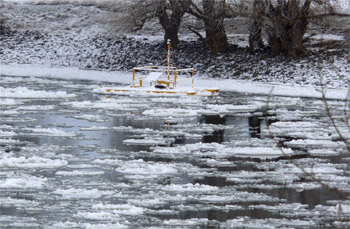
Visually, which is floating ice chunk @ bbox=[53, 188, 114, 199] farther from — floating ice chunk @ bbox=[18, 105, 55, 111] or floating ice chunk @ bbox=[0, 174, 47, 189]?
floating ice chunk @ bbox=[18, 105, 55, 111]

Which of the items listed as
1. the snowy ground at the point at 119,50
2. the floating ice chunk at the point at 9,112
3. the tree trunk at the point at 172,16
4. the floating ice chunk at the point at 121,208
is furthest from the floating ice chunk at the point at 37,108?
the tree trunk at the point at 172,16

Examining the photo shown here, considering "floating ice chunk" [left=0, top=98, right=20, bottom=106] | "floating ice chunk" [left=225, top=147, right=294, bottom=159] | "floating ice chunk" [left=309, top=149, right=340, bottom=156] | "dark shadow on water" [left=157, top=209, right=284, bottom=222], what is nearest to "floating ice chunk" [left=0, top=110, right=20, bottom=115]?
"floating ice chunk" [left=0, top=98, right=20, bottom=106]

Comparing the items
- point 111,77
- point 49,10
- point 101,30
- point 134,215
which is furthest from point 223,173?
point 49,10

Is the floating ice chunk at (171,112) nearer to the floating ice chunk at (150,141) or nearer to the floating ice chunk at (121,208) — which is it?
the floating ice chunk at (150,141)

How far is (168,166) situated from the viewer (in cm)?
1199

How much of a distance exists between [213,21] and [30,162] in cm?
2240

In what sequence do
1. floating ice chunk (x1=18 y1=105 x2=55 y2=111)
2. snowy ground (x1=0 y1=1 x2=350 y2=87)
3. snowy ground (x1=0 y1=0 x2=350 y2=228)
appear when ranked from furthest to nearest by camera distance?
snowy ground (x1=0 y1=1 x2=350 y2=87) < floating ice chunk (x1=18 y1=105 x2=55 y2=111) < snowy ground (x1=0 y1=0 x2=350 y2=228)

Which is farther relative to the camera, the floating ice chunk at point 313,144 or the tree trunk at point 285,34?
the tree trunk at point 285,34

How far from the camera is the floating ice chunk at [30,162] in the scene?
1172cm

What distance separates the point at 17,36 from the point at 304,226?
1408 inches

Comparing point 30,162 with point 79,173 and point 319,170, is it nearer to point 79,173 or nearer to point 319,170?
point 79,173

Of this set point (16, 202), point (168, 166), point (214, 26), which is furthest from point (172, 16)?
point (16, 202)

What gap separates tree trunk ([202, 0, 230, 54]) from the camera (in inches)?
1298

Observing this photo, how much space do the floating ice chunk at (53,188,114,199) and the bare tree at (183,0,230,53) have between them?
22.9 meters
